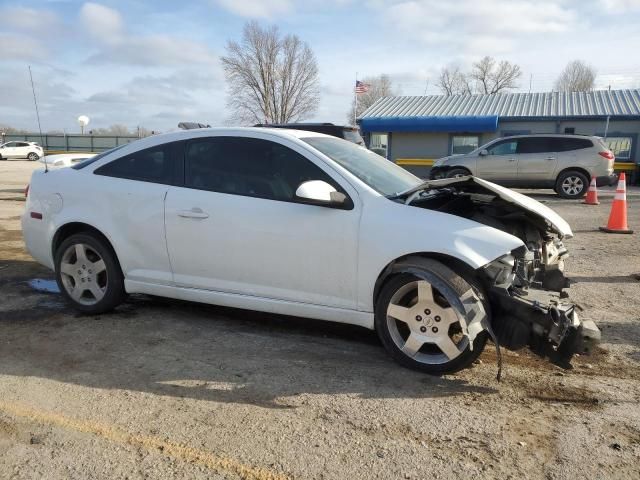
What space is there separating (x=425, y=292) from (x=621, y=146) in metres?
25.9

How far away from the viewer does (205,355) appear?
3854mm

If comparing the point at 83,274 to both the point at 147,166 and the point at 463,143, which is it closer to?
the point at 147,166

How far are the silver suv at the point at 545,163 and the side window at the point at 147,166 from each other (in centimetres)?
1248

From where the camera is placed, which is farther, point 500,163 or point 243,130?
point 500,163

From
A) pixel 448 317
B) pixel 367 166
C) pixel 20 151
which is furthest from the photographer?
pixel 20 151

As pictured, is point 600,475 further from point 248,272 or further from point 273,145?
point 273,145

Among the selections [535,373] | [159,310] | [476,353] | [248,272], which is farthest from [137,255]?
[535,373]

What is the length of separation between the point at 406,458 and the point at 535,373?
56.8 inches

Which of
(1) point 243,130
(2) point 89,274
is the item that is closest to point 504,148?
(1) point 243,130

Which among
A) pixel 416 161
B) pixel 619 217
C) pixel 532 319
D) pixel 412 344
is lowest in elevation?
pixel 416 161

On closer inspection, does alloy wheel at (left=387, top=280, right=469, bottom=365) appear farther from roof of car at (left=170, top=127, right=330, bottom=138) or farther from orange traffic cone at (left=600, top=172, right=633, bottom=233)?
orange traffic cone at (left=600, top=172, right=633, bottom=233)

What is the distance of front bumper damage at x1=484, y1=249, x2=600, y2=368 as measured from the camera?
323 cm

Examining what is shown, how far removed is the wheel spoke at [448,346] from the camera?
3.40 metres

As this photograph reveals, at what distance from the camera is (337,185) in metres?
3.81
